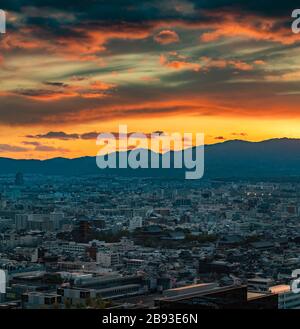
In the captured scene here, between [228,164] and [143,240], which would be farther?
[228,164]

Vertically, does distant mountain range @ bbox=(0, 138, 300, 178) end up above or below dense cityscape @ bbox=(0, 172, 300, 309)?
above

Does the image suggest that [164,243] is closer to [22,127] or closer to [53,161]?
[53,161]

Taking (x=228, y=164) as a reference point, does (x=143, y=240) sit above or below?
below

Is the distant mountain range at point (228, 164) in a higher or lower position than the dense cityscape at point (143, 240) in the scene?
higher

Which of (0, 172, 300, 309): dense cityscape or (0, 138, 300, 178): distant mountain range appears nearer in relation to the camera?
(0, 172, 300, 309): dense cityscape
